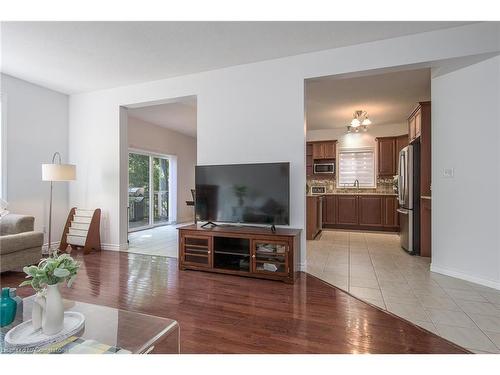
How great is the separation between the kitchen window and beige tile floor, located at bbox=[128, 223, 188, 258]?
4.74 m

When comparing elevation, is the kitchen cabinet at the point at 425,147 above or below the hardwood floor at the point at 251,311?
above

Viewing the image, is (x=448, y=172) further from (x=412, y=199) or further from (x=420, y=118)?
(x=420, y=118)

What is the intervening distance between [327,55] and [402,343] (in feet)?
→ 10.1

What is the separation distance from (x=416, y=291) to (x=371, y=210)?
13.3 feet

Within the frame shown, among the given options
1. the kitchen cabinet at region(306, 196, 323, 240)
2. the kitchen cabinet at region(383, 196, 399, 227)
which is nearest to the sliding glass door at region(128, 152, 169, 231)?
the kitchen cabinet at region(306, 196, 323, 240)

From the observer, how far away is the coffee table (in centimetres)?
129

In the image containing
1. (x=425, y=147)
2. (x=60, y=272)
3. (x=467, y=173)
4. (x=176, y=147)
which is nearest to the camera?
(x=60, y=272)

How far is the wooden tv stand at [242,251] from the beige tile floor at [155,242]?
0.91m

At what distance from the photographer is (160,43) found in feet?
9.96

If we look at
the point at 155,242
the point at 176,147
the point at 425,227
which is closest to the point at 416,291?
the point at 425,227

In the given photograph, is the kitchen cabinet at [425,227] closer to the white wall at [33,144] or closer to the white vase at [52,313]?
the white vase at [52,313]

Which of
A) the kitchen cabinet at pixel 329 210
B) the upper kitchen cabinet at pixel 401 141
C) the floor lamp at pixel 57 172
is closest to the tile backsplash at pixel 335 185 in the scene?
the kitchen cabinet at pixel 329 210

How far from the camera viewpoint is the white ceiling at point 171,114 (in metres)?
5.26
